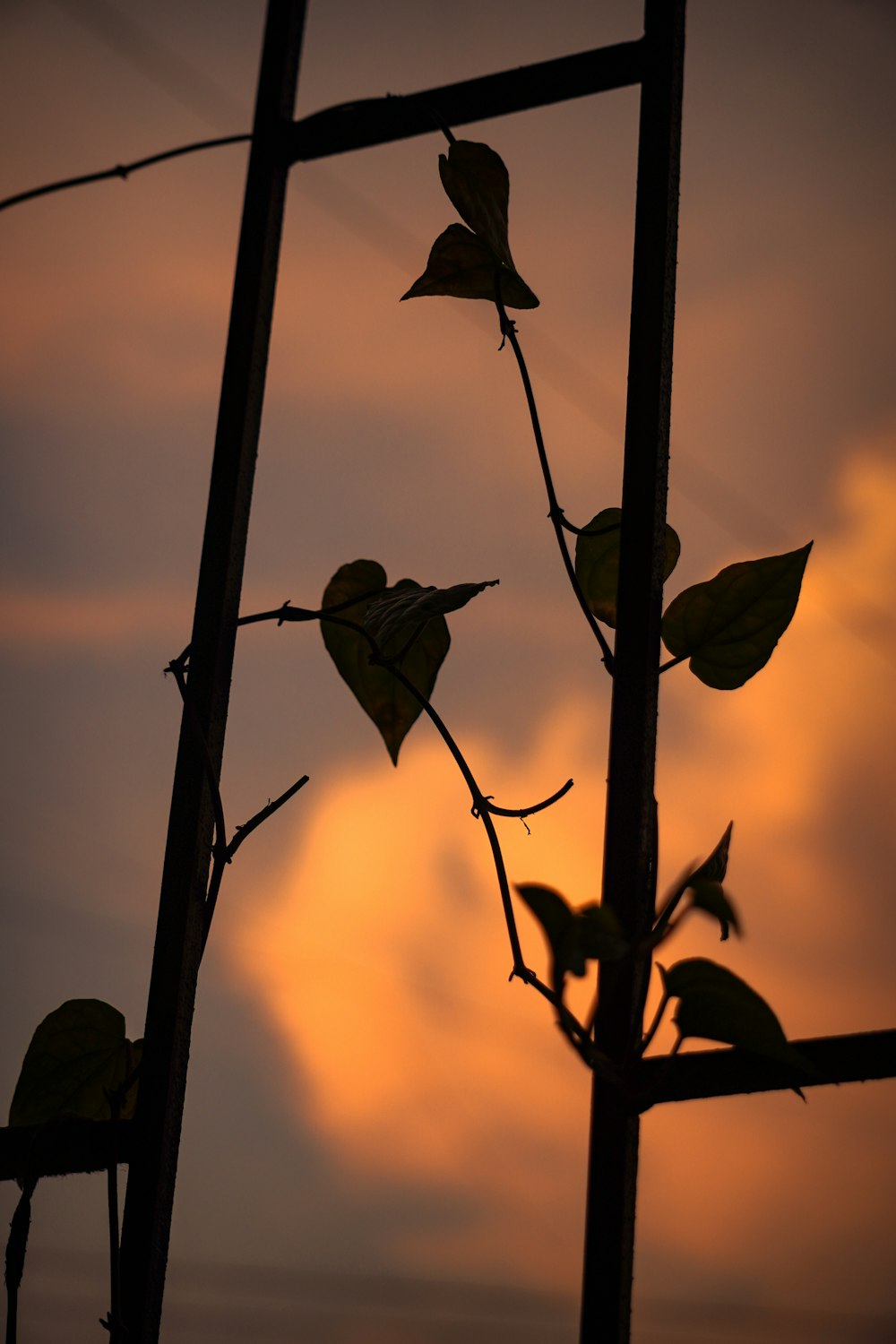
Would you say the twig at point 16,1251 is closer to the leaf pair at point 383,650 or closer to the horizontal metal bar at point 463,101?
the leaf pair at point 383,650

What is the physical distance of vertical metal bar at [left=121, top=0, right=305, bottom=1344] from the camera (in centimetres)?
46

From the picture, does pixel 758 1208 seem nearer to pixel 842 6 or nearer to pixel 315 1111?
pixel 315 1111

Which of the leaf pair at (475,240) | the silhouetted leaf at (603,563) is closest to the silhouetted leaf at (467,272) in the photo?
the leaf pair at (475,240)

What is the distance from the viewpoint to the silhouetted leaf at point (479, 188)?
0.50 m

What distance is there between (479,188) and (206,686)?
0.26 metres

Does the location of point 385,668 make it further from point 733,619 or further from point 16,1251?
point 16,1251

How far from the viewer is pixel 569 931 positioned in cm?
34

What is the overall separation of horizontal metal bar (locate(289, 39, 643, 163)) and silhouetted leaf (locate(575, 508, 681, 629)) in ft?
0.67

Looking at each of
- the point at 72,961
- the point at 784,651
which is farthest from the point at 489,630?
the point at 72,961

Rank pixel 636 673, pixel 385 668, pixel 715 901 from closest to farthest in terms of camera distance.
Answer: pixel 715 901, pixel 636 673, pixel 385 668

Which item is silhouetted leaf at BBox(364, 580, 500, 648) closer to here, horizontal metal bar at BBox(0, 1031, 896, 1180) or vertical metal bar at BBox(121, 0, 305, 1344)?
vertical metal bar at BBox(121, 0, 305, 1344)

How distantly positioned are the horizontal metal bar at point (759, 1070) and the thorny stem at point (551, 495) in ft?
0.50

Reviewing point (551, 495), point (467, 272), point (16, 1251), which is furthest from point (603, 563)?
point (16, 1251)

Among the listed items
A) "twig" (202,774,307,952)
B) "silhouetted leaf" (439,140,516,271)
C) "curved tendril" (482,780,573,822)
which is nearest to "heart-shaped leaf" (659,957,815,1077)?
"curved tendril" (482,780,573,822)
